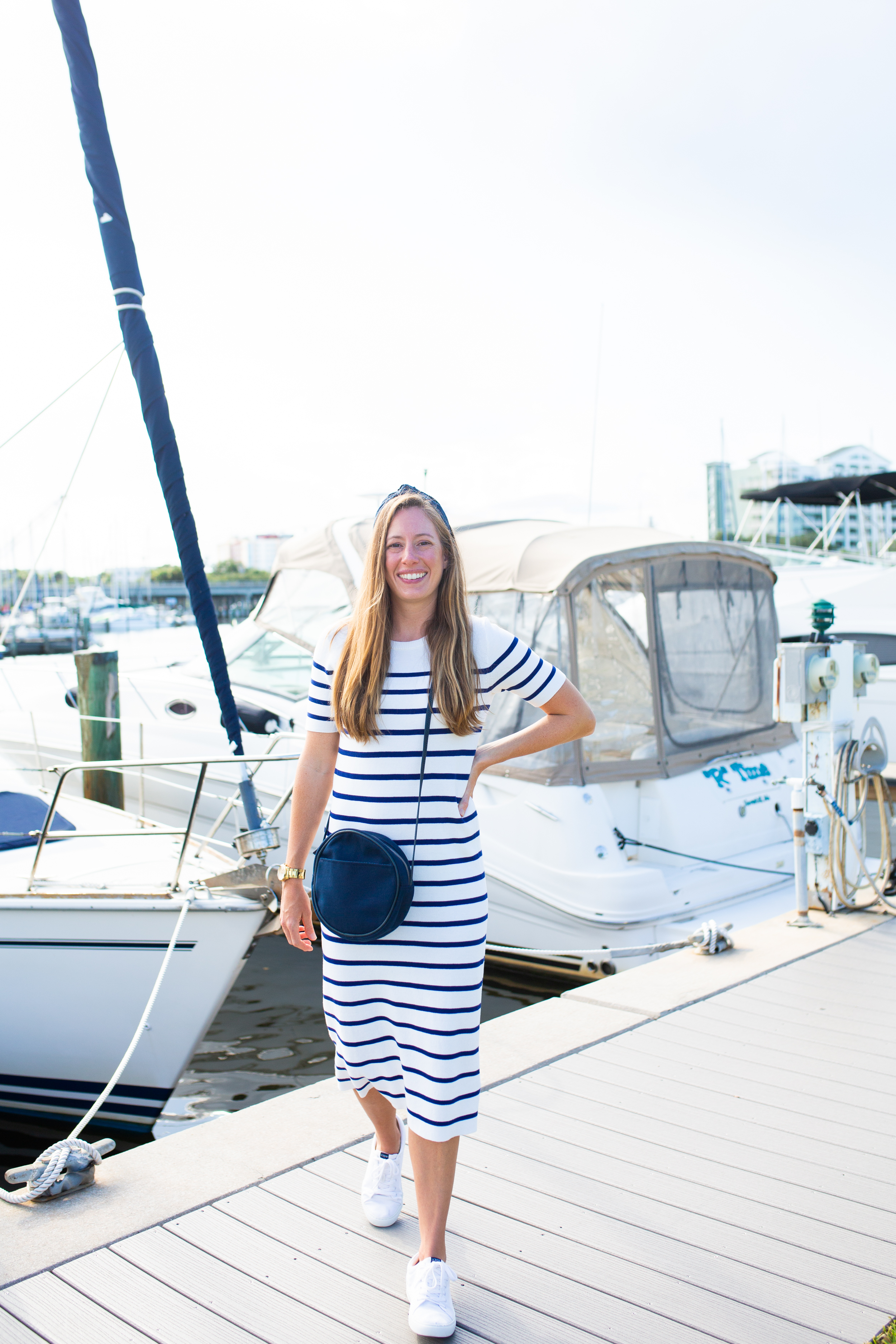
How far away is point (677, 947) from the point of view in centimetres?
509

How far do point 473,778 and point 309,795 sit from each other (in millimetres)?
394

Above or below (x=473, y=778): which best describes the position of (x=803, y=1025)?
below

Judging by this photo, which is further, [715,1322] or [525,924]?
[525,924]

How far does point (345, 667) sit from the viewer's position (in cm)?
226

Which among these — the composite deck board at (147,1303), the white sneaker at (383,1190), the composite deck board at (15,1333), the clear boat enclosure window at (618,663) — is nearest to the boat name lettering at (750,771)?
the clear boat enclosure window at (618,663)

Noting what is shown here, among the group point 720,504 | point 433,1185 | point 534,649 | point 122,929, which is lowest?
point 122,929

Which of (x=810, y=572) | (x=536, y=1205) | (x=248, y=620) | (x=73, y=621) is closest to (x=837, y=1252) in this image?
(x=536, y=1205)

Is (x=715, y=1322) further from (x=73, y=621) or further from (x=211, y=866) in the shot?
(x=73, y=621)

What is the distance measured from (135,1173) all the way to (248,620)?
590 cm

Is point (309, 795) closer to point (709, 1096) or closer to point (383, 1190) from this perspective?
point (383, 1190)

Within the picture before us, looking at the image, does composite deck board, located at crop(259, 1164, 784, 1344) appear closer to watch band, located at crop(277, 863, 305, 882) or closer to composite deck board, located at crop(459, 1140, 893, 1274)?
composite deck board, located at crop(459, 1140, 893, 1274)

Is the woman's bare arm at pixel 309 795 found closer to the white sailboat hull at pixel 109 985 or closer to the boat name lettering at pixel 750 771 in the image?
the white sailboat hull at pixel 109 985

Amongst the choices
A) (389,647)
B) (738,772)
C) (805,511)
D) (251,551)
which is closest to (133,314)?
(389,647)

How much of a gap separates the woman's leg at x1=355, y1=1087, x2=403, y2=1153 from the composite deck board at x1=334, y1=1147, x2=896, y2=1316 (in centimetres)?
34
